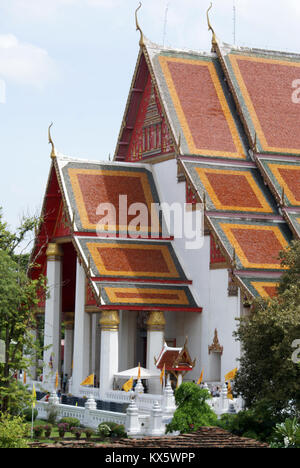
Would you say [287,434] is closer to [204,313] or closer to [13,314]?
[13,314]

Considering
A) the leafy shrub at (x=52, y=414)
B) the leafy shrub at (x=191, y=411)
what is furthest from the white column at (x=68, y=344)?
the leafy shrub at (x=191, y=411)

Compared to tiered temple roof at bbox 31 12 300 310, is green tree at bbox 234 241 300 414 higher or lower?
lower

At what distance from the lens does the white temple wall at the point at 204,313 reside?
31531mm

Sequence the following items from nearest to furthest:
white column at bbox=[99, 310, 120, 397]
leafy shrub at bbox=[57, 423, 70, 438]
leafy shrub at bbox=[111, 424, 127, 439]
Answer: leafy shrub at bbox=[111, 424, 127, 439], leafy shrub at bbox=[57, 423, 70, 438], white column at bbox=[99, 310, 120, 397]

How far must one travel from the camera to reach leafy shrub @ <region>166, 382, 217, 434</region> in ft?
79.0

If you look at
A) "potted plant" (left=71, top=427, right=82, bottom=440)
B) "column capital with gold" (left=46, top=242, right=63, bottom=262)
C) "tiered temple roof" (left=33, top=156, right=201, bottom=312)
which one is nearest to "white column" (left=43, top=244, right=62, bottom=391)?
"column capital with gold" (left=46, top=242, right=63, bottom=262)

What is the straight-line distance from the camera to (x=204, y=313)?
33.0 m

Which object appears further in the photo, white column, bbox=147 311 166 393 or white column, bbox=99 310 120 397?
white column, bbox=147 311 166 393

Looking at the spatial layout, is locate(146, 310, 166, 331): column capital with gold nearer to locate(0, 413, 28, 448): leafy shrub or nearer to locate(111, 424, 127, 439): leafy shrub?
locate(111, 424, 127, 439): leafy shrub

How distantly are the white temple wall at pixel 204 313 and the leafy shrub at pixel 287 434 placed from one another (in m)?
8.41

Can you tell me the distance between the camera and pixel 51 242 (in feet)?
123

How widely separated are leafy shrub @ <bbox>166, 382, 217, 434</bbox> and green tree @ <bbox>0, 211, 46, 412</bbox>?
349 centimetres

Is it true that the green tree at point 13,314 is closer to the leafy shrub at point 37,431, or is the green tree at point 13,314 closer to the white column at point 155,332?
the leafy shrub at point 37,431

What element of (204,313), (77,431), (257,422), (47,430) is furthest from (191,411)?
(204,313)
